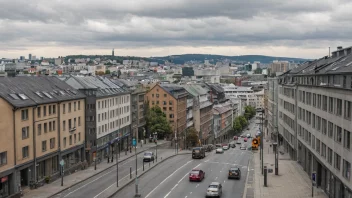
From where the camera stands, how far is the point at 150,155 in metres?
90.9

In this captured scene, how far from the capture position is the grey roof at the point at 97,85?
9075 cm

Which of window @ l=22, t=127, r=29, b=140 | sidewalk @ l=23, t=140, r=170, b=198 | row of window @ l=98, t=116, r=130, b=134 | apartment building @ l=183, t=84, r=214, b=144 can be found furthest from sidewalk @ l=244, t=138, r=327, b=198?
apartment building @ l=183, t=84, r=214, b=144

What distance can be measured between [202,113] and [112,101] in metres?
72.7

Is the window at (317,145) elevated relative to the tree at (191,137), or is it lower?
elevated

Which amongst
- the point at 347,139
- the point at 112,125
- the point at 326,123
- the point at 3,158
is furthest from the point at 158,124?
the point at 347,139

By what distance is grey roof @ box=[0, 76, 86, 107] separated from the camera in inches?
2475

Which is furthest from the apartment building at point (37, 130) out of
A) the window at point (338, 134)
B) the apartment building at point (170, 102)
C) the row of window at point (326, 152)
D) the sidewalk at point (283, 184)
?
the apartment building at point (170, 102)

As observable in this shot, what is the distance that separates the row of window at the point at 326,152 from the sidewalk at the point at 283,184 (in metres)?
4.58

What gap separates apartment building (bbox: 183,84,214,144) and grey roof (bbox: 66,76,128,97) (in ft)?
→ 191

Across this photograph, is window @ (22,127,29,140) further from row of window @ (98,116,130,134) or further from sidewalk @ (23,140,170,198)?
row of window @ (98,116,130,134)

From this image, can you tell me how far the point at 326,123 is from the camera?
2243 inches

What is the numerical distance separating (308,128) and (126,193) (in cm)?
2752

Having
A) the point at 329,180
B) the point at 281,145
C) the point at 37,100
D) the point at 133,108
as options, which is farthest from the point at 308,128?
the point at 133,108

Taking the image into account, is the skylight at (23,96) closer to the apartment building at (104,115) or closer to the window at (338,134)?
the apartment building at (104,115)
